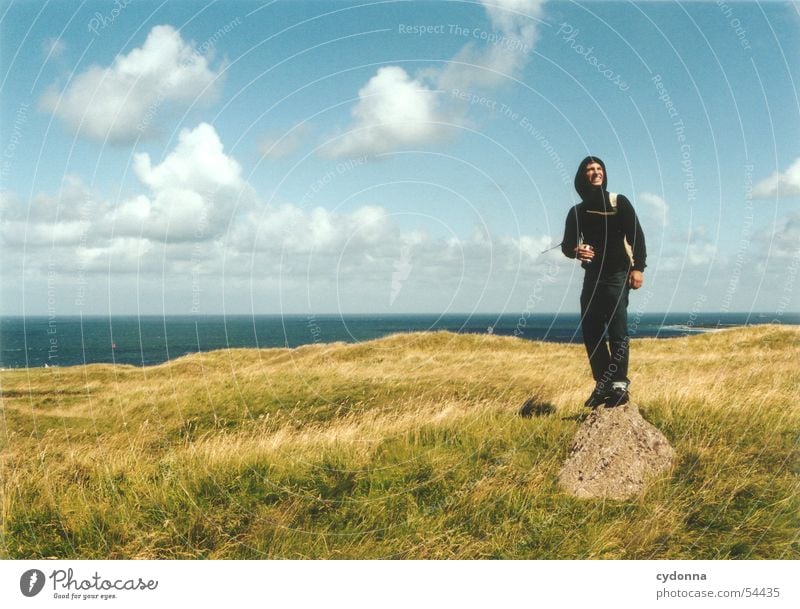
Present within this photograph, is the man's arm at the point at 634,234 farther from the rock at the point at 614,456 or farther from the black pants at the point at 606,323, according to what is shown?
the rock at the point at 614,456

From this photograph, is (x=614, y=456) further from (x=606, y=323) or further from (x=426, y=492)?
(x=426, y=492)

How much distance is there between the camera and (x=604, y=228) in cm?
780

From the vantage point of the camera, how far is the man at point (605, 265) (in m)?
7.67

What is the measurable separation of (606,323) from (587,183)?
78.3 inches

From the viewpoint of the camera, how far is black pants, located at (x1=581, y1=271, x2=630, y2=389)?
7.65 m

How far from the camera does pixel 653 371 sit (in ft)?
49.9

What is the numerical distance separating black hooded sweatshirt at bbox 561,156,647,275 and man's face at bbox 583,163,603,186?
4 centimetres

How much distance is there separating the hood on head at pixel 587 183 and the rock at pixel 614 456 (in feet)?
9.75
